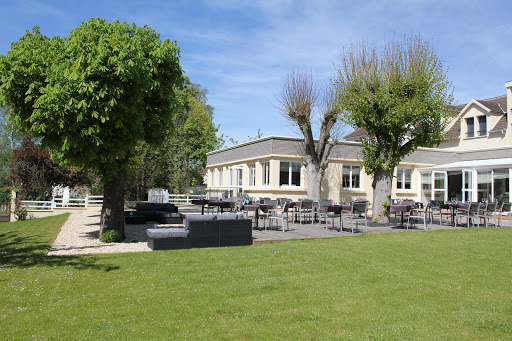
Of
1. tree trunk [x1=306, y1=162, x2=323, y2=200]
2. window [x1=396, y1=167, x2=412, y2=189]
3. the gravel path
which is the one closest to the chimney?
window [x1=396, y1=167, x2=412, y2=189]

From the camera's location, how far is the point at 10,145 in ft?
154

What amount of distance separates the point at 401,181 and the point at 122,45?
70.3ft

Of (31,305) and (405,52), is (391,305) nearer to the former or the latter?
(31,305)

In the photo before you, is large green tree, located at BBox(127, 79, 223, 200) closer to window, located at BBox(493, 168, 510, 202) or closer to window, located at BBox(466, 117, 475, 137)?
window, located at BBox(493, 168, 510, 202)

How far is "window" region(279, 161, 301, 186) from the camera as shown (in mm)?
21844

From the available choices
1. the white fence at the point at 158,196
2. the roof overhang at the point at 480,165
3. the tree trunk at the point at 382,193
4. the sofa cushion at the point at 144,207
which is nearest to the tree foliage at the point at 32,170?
the white fence at the point at 158,196

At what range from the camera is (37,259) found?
25.1 feet

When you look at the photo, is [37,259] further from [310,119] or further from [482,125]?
[482,125]

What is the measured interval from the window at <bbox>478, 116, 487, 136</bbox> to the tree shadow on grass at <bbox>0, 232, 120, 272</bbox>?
29.7 m

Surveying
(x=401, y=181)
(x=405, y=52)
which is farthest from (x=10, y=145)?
(x=405, y=52)

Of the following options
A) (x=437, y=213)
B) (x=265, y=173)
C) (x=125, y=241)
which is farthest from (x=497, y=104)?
(x=125, y=241)

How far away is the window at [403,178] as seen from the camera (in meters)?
25.8

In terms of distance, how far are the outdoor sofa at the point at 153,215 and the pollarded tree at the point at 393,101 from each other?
728 cm

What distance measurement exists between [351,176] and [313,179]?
427 centimetres
